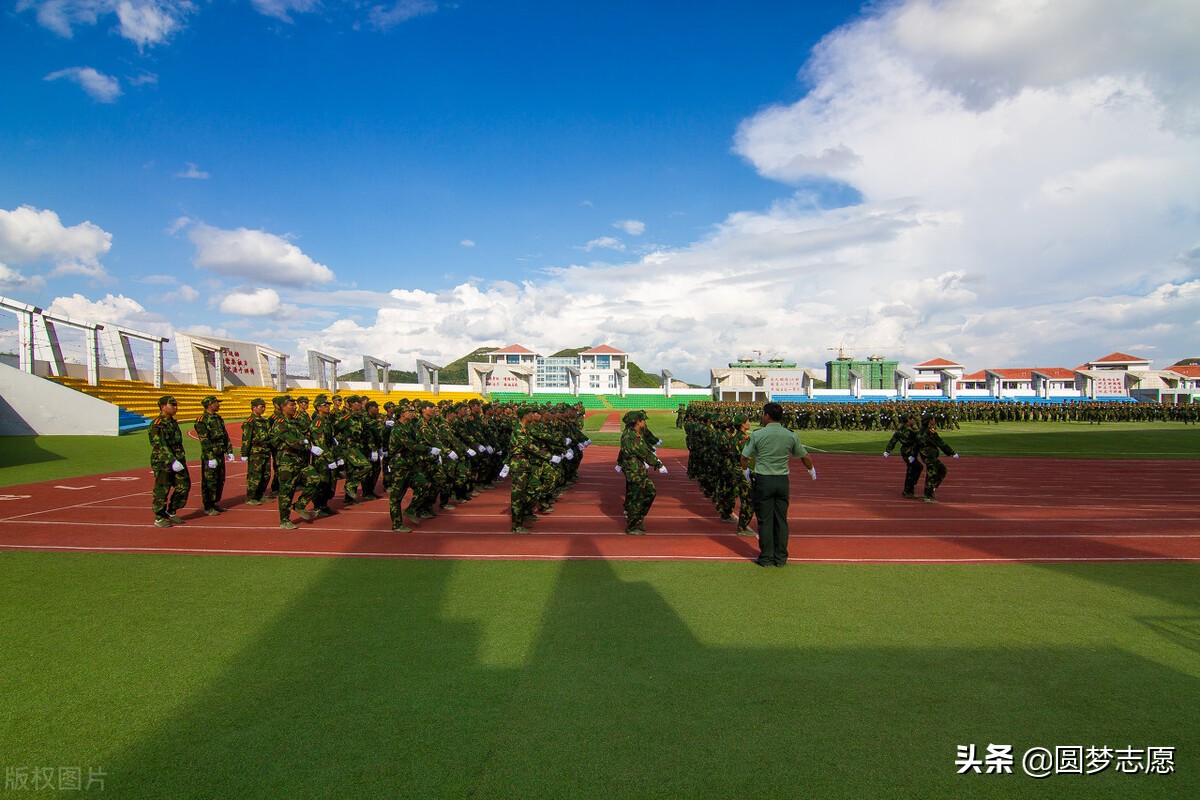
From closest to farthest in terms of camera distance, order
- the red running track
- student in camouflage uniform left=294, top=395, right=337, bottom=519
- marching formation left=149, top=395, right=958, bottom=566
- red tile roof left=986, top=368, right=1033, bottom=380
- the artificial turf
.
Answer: the artificial turf < marching formation left=149, top=395, right=958, bottom=566 < the red running track < student in camouflage uniform left=294, top=395, right=337, bottom=519 < red tile roof left=986, top=368, right=1033, bottom=380

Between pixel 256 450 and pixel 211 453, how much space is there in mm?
795

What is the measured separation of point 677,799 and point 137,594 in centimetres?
523

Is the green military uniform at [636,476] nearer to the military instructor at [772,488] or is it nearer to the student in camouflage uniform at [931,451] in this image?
the military instructor at [772,488]

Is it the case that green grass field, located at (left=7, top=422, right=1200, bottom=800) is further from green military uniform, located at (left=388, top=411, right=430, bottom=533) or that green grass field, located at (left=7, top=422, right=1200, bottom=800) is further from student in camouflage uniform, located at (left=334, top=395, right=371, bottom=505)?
student in camouflage uniform, located at (left=334, top=395, right=371, bottom=505)

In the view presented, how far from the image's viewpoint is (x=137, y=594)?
5.36m

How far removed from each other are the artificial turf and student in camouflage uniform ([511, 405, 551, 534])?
220cm

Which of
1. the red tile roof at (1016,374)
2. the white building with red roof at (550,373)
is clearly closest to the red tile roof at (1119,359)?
the red tile roof at (1016,374)

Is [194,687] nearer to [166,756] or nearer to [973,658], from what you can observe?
[166,756]

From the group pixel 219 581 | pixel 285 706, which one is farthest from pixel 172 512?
pixel 285 706

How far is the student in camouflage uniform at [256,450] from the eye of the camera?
31.6 feet

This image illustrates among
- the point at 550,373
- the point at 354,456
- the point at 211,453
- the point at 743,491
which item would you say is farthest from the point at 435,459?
the point at 550,373

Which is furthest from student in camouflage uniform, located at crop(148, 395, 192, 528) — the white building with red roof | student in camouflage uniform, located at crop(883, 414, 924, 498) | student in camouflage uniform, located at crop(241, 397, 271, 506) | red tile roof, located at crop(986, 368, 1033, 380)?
red tile roof, located at crop(986, 368, 1033, 380)

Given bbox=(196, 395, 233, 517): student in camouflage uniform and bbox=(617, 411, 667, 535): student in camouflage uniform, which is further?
bbox=(196, 395, 233, 517): student in camouflage uniform

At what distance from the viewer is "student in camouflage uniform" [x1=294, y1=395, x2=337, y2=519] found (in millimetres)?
8648
